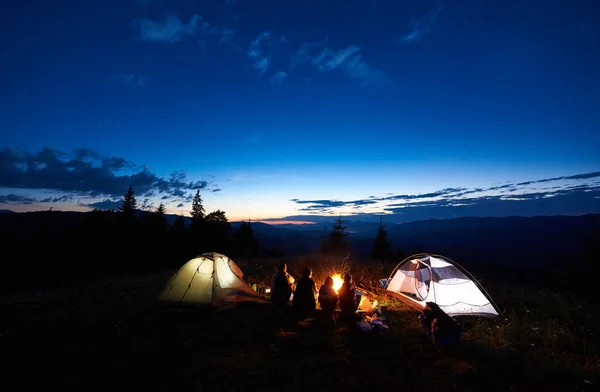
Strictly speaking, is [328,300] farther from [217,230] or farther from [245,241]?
[245,241]

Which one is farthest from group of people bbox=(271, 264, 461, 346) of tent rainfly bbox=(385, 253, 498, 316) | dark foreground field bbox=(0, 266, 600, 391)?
tent rainfly bbox=(385, 253, 498, 316)

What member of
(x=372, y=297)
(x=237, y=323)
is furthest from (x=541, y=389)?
(x=237, y=323)

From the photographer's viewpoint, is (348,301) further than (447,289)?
No

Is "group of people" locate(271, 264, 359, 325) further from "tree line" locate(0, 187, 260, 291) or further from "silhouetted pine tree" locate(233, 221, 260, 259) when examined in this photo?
"silhouetted pine tree" locate(233, 221, 260, 259)

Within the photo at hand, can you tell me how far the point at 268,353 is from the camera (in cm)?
697

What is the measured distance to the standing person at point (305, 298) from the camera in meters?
9.46

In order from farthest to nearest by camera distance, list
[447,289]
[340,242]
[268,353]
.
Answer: [340,242]
[447,289]
[268,353]

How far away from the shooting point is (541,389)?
5.64 m

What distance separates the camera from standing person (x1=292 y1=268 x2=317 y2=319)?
9461 mm

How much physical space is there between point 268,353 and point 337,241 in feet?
150

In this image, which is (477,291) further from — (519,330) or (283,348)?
(283,348)

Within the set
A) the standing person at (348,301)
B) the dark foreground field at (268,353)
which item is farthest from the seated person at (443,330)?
the standing person at (348,301)

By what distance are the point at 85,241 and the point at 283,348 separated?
156 feet

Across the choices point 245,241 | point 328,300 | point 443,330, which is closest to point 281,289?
point 328,300
